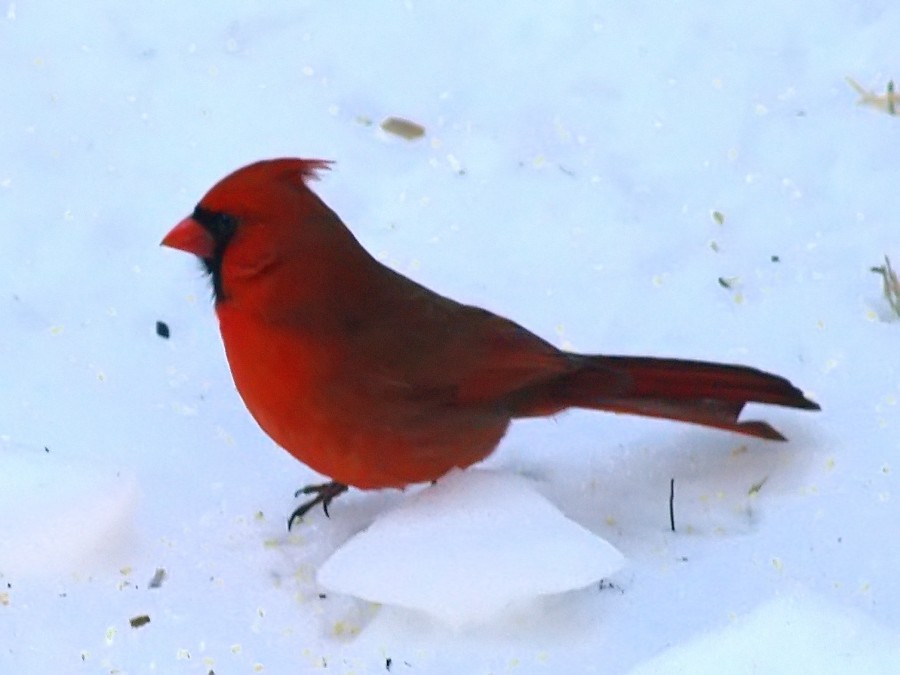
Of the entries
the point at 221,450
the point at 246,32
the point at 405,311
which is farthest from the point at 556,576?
the point at 246,32

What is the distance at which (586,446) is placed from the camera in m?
2.09

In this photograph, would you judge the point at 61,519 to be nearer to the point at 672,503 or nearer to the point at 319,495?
the point at 319,495

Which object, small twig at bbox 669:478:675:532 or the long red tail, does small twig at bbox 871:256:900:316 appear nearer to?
the long red tail

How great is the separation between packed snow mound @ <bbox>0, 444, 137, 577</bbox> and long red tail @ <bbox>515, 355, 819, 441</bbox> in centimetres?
57

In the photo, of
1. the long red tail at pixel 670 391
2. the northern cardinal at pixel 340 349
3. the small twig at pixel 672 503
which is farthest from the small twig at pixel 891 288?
the northern cardinal at pixel 340 349

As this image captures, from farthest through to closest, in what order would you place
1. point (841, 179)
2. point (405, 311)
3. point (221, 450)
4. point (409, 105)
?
point (409, 105) < point (841, 179) < point (221, 450) < point (405, 311)

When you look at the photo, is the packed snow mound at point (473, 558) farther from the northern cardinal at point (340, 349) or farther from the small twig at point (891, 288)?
the small twig at point (891, 288)

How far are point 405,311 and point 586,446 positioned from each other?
15.9 inches

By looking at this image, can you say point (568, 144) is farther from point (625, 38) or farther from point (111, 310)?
point (111, 310)

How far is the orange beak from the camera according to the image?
5.94 ft

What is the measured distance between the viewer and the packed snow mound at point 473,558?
1701 millimetres

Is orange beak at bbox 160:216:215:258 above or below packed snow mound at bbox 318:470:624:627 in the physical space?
above

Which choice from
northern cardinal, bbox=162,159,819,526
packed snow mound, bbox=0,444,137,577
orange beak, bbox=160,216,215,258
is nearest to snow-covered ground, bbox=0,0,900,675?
packed snow mound, bbox=0,444,137,577

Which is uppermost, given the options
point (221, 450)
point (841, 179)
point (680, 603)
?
point (841, 179)
